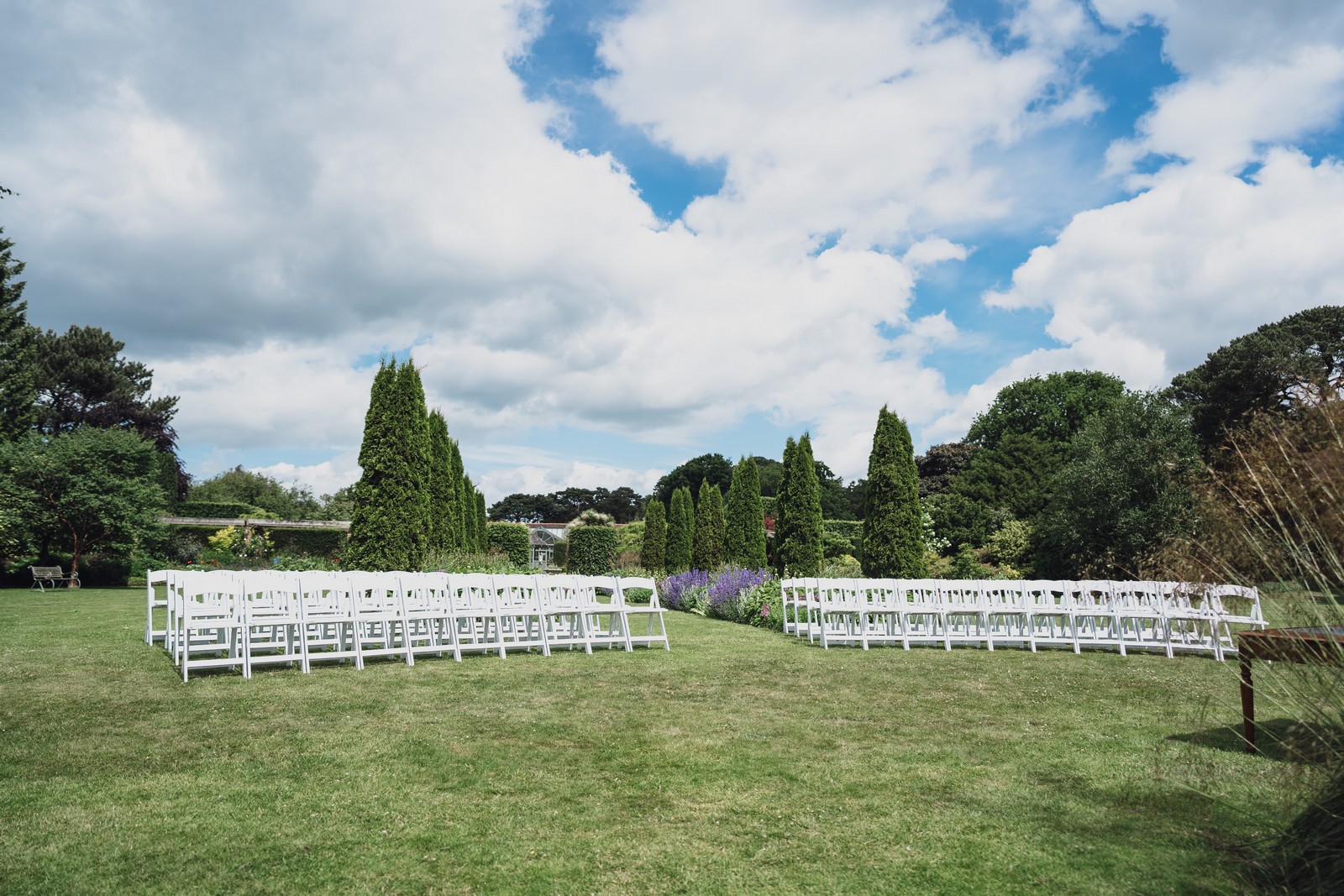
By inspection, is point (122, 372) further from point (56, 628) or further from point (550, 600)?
point (550, 600)

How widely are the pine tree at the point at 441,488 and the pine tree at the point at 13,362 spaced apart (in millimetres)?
16577

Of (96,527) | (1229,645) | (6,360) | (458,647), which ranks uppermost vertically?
(6,360)

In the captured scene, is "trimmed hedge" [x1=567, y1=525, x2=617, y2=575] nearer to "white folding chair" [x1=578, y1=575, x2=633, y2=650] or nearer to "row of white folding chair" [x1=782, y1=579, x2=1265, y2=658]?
"row of white folding chair" [x1=782, y1=579, x2=1265, y2=658]

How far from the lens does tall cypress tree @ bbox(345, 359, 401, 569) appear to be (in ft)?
47.8

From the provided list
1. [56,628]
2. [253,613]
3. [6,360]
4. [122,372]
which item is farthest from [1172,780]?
[122,372]

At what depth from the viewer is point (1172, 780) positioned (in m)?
4.54

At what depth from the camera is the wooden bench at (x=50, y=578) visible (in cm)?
2112

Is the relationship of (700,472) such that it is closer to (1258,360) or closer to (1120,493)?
(1258,360)

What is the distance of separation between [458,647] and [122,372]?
4092 cm

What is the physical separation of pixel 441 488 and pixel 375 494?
5986mm

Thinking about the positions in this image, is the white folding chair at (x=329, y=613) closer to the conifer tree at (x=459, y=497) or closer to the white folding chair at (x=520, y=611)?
the white folding chair at (x=520, y=611)

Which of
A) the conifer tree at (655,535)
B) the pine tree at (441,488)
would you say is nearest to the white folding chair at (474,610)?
the pine tree at (441,488)

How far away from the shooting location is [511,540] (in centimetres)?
2964

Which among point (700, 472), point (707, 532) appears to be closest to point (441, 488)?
point (707, 532)
